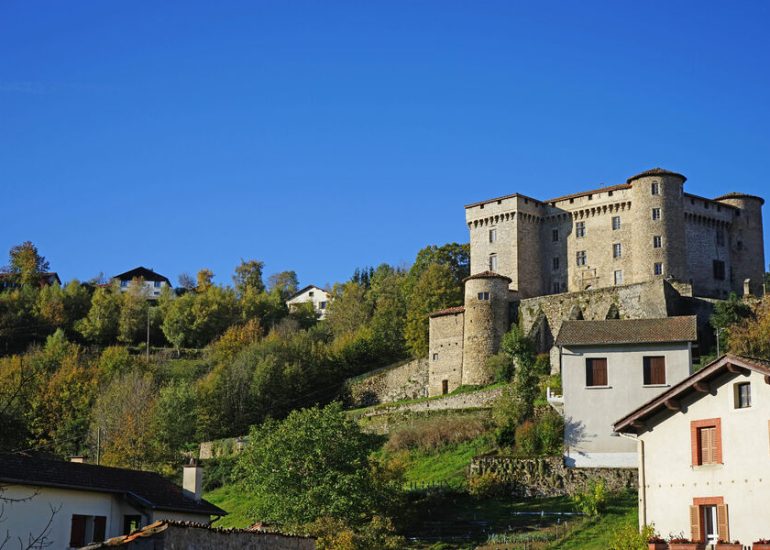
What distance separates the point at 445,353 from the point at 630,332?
32.0m

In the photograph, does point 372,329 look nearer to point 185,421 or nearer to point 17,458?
point 185,421

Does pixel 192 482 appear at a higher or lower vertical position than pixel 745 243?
lower

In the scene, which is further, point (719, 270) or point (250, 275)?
point (250, 275)

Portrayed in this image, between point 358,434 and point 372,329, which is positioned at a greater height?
point 372,329

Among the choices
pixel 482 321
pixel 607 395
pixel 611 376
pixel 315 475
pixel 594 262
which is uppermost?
pixel 594 262

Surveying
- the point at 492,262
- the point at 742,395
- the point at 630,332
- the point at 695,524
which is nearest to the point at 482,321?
the point at 492,262

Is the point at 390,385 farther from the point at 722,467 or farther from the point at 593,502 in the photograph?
the point at 722,467

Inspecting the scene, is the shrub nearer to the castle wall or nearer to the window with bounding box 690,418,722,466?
the window with bounding box 690,418,722,466

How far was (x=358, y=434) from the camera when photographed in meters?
43.1

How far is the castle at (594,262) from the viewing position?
74562mm

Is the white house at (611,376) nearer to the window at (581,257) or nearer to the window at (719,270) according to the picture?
the window at (581,257)

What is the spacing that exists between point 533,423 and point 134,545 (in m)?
35.4

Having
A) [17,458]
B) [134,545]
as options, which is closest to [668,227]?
[17,458]

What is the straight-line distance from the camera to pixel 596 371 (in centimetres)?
4559
